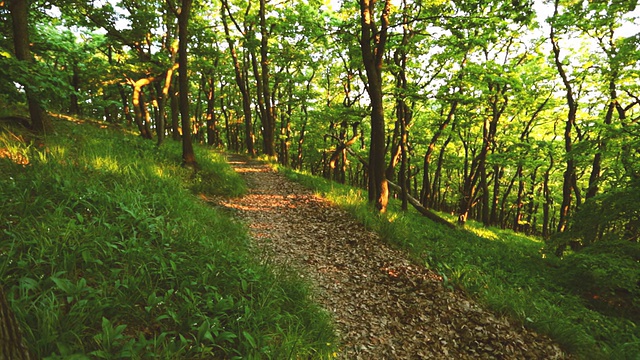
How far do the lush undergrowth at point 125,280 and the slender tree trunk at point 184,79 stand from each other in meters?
4.31

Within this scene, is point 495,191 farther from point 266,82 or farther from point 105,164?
point 105,164

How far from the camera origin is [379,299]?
543 centimetres

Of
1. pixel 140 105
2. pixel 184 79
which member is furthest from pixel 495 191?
pixel 140 105

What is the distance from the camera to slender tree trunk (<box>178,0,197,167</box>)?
892 cm

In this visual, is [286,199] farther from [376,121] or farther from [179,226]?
[179,226]

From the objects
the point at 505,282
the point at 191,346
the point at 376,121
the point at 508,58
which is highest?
the point at 508,58

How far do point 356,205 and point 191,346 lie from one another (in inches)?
281

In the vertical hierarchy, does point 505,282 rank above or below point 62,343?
below

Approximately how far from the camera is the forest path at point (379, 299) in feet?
14.3

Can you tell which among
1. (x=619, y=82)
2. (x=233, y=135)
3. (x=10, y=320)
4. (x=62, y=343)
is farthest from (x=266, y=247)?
(x=233, y=135)

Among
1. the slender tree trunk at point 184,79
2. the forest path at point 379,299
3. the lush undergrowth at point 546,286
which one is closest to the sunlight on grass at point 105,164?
the forest path at point 379,299

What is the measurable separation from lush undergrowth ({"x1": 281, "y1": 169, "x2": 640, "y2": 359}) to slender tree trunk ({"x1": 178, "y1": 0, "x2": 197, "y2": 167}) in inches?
234

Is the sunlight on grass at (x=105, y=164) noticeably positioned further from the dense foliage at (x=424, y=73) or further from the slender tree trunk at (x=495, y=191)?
the slender tree trunk at (x=495, y=191)

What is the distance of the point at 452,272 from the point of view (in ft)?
20.5
